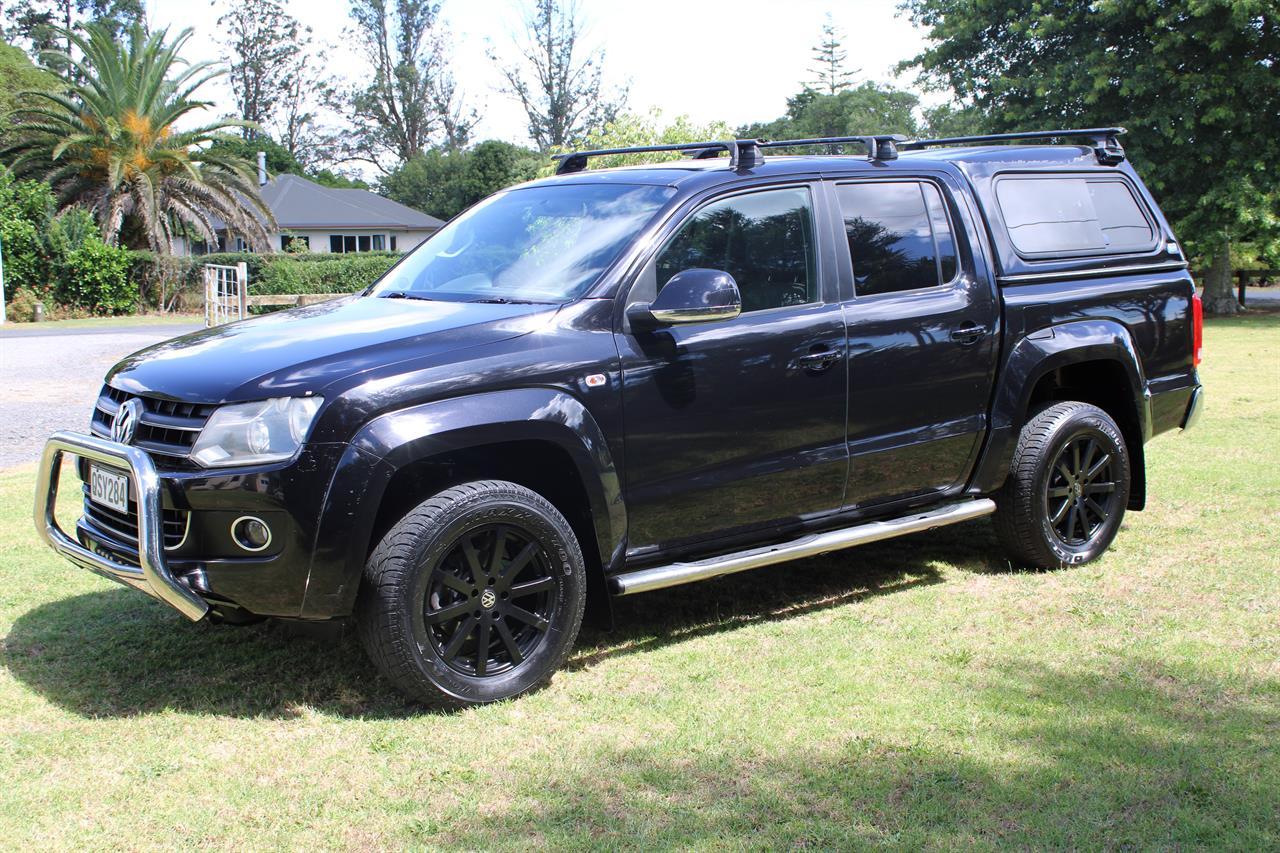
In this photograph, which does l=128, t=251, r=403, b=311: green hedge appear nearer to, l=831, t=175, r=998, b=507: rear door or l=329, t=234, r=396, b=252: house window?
l=329, t=234, r=396, b=252: house window

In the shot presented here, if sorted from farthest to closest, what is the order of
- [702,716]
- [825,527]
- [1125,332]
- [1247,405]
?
[1247,405] → [1125,332] → [825,527] → [702,716]

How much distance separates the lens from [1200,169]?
25.6m

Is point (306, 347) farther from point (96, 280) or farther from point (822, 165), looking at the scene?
point (96, 280)

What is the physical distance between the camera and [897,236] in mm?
5574

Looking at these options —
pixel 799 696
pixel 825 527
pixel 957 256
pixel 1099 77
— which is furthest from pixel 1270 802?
pixel 1099 77

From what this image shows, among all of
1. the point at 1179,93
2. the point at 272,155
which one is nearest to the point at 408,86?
the point at 272,155

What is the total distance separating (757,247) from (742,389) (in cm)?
66

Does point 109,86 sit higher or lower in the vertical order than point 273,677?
higher

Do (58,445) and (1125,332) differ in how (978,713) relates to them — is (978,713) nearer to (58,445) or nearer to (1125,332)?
(1125,332)

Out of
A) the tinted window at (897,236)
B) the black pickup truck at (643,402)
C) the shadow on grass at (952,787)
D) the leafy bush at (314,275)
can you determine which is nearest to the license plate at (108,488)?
the black pickup truck at (643,402)

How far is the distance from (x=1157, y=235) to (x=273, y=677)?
4.95m

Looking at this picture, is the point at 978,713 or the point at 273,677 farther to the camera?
the point at 273,677

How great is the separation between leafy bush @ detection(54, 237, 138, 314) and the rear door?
2952 cm

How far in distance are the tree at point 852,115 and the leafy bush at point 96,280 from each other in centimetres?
5678
